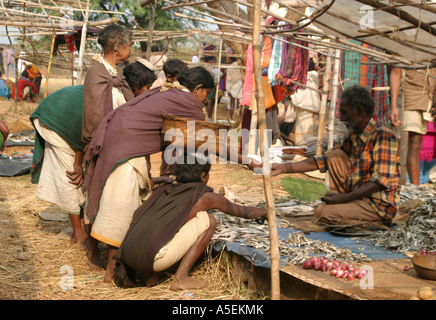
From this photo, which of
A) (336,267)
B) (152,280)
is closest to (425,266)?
(336,267)

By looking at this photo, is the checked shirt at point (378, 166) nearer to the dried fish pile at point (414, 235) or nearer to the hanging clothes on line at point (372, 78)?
the dried fish pile at point (414, 235)

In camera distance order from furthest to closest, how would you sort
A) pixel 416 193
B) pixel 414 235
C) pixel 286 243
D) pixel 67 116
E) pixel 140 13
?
1. pixel 140 13
2. pixel 416 193
3. pixel 67 116
4. pixel 414 235
5. pixel 286 243

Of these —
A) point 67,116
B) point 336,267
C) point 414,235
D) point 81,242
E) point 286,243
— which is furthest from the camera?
point 81,242

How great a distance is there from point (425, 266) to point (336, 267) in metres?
0.51

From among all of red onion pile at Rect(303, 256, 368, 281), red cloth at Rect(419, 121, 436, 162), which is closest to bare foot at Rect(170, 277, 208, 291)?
red onion pile at Rect(303, 256, 368, 281)

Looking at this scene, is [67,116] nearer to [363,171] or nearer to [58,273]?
[58,273]

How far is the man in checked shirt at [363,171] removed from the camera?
382cm

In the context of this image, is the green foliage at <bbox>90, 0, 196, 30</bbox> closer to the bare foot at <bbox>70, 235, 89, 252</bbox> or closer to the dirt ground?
the dirt ground

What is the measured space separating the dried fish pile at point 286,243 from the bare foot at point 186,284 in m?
0.42

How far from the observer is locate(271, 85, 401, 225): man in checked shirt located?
12.5 ft

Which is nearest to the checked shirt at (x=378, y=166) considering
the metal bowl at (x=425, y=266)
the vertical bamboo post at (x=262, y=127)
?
the metal bowl at (x=425, y=266)

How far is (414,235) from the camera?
3.51 m

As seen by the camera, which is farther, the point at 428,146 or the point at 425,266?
the point at 428,146

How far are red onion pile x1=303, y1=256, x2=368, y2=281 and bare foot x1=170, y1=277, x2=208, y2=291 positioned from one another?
28.8 inches
